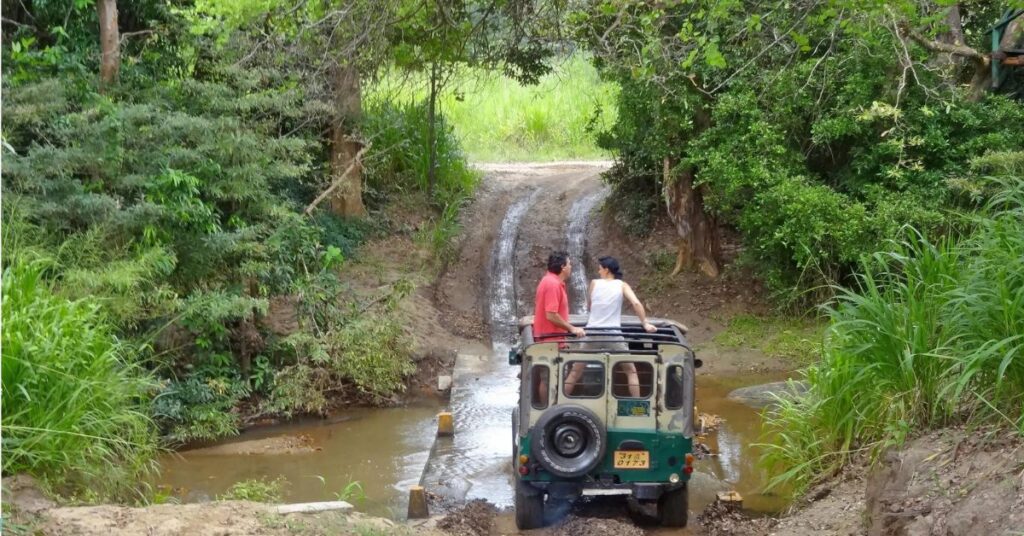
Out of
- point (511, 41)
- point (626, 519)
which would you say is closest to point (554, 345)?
point (626, 519)

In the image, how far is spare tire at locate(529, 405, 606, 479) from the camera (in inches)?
334

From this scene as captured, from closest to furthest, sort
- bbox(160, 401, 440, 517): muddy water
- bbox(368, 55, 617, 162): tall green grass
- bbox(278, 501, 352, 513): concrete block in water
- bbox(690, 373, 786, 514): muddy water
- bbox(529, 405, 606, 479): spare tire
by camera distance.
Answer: bbox(278, 501, 352, 513): concrete block in water < bbox(529, 405, 606, 479): spare tire < bbox(690, 373, 786, 514): muddy water < bbox(160, 401, 440, 517): muddy water < bbox(368, 55, 617, 162): tall green grass

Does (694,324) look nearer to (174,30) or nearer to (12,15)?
(174,30)

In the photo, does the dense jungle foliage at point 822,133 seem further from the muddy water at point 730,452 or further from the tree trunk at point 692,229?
the muddy water at point 730,452

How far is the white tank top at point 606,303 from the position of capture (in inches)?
359

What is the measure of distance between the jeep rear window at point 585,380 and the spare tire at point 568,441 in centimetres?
24

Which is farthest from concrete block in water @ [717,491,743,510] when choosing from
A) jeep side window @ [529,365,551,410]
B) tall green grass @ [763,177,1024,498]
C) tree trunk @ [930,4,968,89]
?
tree trunk @ [930,4,968,89]

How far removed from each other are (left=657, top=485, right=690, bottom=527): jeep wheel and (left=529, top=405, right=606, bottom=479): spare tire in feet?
3.19

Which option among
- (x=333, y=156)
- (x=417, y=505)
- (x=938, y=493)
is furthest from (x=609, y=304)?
(x=333, y=156)

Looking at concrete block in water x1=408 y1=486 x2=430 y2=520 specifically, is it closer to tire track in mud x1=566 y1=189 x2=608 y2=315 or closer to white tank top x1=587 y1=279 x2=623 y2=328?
white tank top x1=587 y1=279 x2=623 y2=328

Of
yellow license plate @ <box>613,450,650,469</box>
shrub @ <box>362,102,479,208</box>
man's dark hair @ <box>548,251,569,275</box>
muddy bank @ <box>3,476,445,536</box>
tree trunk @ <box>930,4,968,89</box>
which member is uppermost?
tree trunk @ <box>930,4,968,89</box>

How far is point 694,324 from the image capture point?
18047 mm

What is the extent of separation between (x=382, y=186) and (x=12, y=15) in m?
8.13

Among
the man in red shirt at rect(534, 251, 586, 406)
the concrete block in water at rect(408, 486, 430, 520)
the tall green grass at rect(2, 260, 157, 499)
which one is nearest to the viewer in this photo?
the tall green grass at rect(2, 260, 157, 499)
